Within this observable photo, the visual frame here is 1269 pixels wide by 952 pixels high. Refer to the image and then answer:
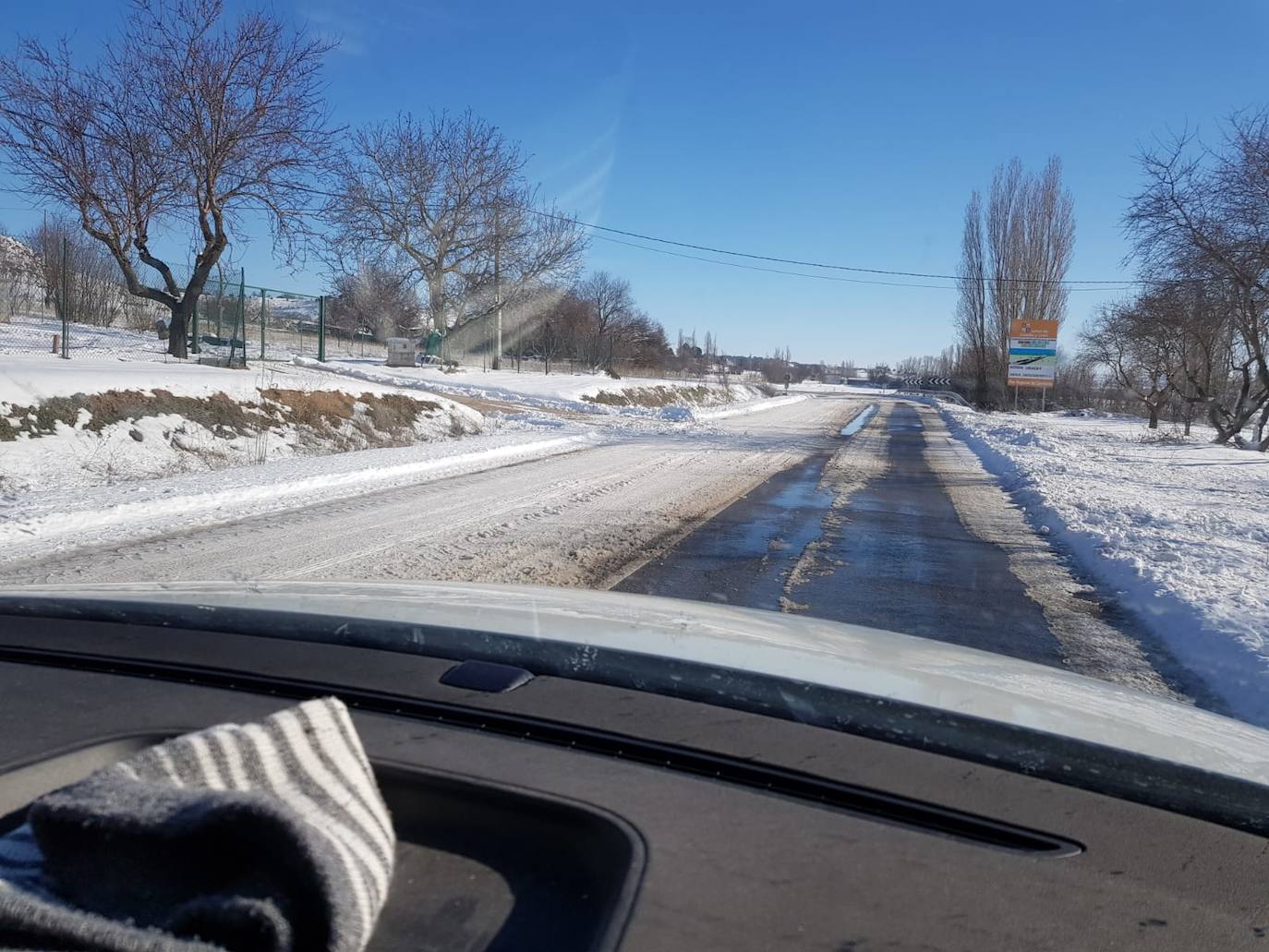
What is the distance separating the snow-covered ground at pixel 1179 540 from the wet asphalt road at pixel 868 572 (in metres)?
0.81

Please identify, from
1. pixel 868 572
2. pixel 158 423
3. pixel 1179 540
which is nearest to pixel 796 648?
pixel 868 572

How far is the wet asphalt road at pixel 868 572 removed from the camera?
6.43 meters

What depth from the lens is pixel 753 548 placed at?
8859 mm

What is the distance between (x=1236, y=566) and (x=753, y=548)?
389 cm

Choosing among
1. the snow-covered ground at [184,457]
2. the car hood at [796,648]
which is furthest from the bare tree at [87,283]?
the car hood at [796,648]

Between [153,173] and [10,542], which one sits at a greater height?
[153,173]

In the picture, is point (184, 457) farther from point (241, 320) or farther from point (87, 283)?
point (87, 283)

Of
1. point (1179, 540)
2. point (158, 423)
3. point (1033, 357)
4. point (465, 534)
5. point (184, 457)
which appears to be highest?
point (1033, 357)

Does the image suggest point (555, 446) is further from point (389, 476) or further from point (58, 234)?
point (58, 234)

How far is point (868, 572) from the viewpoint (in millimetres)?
7945

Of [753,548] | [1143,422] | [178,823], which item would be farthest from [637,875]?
[1143,422]

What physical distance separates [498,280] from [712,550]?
3385 centimetres

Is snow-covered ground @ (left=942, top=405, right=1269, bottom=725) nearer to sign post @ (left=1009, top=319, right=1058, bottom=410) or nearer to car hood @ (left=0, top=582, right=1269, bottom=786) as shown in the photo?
car hood @ (left=0, top=582, right=1269, bottom=786)

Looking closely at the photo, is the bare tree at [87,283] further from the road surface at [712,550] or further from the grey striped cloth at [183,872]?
the grey striped cloth at [183,872]
